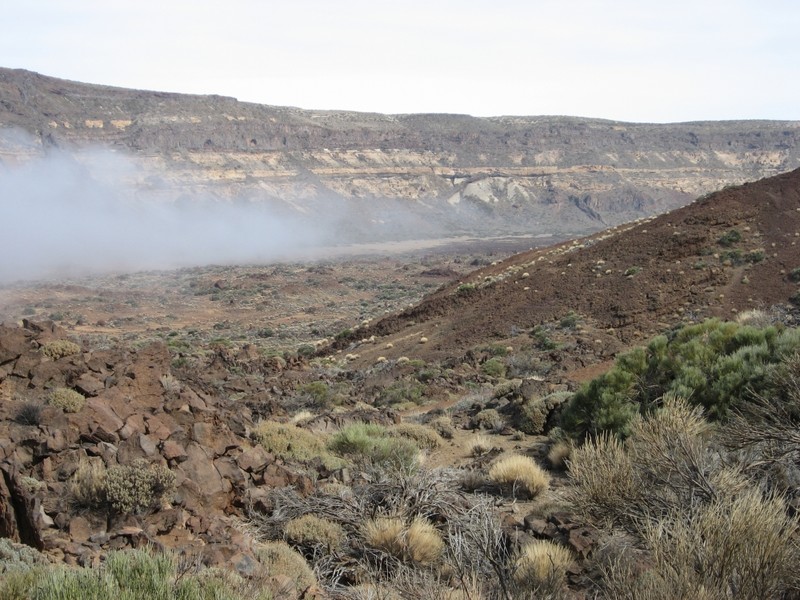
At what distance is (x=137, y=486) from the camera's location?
660 cm

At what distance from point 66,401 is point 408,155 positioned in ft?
424

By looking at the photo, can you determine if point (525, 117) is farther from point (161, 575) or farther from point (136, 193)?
point (161, 575)

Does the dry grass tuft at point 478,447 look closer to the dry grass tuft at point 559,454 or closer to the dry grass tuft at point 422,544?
the dry grass tuft at point 559,454

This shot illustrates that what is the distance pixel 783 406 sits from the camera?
664 cm

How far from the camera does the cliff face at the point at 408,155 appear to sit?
360 feet

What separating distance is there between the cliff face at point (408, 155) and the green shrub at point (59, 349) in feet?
328

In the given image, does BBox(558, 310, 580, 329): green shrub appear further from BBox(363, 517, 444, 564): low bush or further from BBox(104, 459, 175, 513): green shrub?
BBox(104, 459, 175, 513): green shrub

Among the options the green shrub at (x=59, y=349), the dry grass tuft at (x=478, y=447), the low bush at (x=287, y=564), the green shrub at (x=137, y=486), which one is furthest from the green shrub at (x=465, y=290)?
the low bush at (x=287, y=564)

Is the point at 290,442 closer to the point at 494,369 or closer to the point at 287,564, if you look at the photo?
the point at 287,564

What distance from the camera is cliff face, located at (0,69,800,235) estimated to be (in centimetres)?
10981

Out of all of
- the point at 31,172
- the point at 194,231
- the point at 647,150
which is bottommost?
the point at 194,231

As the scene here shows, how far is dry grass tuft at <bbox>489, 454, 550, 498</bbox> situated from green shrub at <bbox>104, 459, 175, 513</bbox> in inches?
143

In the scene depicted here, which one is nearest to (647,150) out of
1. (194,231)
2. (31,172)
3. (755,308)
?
(194,231)

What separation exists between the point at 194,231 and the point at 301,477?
98.1 metres
